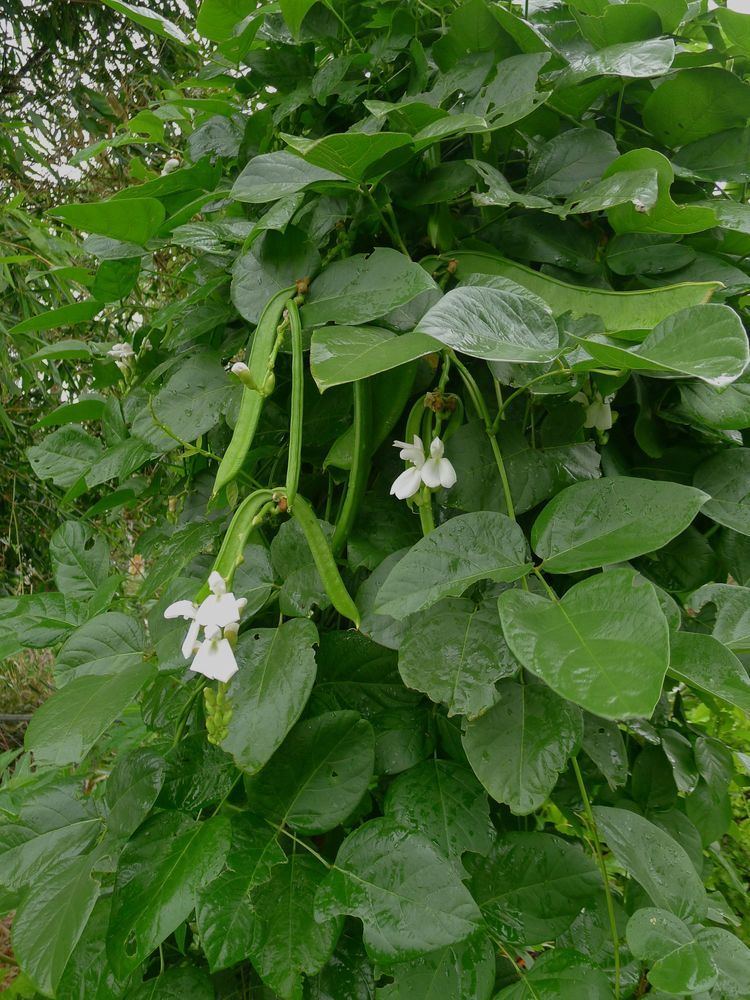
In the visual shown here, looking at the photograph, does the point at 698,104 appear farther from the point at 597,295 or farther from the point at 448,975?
the point at 448,975

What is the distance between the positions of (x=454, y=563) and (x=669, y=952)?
23 cm

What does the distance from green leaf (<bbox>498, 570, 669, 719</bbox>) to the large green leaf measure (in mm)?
153

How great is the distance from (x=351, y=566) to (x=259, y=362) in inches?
5.6

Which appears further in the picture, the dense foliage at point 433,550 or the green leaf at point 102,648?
the green leaf at point 102,648

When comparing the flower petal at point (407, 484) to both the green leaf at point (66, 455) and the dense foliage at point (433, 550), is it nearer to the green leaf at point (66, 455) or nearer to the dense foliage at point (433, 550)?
the dense foliage at point (433, 550)

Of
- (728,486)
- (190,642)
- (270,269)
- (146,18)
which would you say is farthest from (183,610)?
(146,18)

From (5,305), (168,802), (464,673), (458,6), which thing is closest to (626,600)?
(464,673)

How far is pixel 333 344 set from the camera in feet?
1.34

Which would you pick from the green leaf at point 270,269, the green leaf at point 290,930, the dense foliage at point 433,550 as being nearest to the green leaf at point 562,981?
the dense foliage at point 433,550

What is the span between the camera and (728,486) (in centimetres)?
50

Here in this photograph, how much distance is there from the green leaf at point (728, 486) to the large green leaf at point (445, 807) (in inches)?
8.8

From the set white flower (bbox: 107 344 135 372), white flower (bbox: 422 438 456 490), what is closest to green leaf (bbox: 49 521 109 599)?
white flower (bbox: 107 344 135 372)

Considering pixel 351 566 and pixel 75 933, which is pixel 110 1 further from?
pixel 75 933

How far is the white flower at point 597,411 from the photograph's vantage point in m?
0.50
